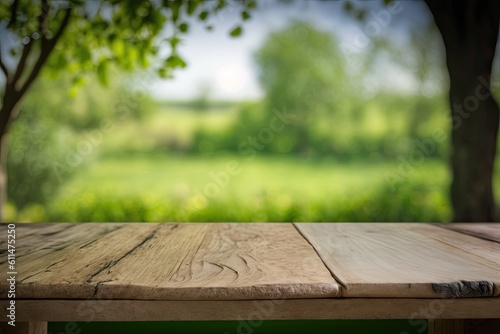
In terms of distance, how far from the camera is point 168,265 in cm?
109

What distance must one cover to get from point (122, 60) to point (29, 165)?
117 inches

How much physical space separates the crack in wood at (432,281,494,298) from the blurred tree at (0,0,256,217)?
75.7 inches

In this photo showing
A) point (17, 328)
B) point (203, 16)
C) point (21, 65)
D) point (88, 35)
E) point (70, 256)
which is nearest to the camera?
point (17, 328)

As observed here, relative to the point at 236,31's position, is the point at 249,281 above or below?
below

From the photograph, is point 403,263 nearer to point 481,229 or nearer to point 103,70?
point 481,229

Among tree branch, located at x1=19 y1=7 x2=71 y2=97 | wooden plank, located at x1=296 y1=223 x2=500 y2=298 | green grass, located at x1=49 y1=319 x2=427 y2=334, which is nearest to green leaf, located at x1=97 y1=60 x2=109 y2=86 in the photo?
tree branch, located at x1=19 y1=7 x2=71 y2=97

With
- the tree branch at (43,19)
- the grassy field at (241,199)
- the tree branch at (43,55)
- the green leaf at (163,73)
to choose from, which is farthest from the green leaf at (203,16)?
the grassy field at (241,199)

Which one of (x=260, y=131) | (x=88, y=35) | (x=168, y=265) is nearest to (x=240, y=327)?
(x=168, y=265)

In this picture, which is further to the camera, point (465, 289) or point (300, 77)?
point (300, 77)

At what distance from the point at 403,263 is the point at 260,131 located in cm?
754

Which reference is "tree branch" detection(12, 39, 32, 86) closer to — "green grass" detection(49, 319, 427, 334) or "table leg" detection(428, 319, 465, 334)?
"green grass" detection(49, 319, 427, 334)

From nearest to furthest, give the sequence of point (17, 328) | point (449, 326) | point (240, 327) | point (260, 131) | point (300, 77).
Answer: point (17, 328)
point (449, 326)
point (240, 327)
point (300, 77)
point (260, 131)

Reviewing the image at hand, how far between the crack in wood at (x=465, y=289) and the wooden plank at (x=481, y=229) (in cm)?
53

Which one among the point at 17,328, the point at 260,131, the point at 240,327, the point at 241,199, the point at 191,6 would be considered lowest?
the point at 241,199
